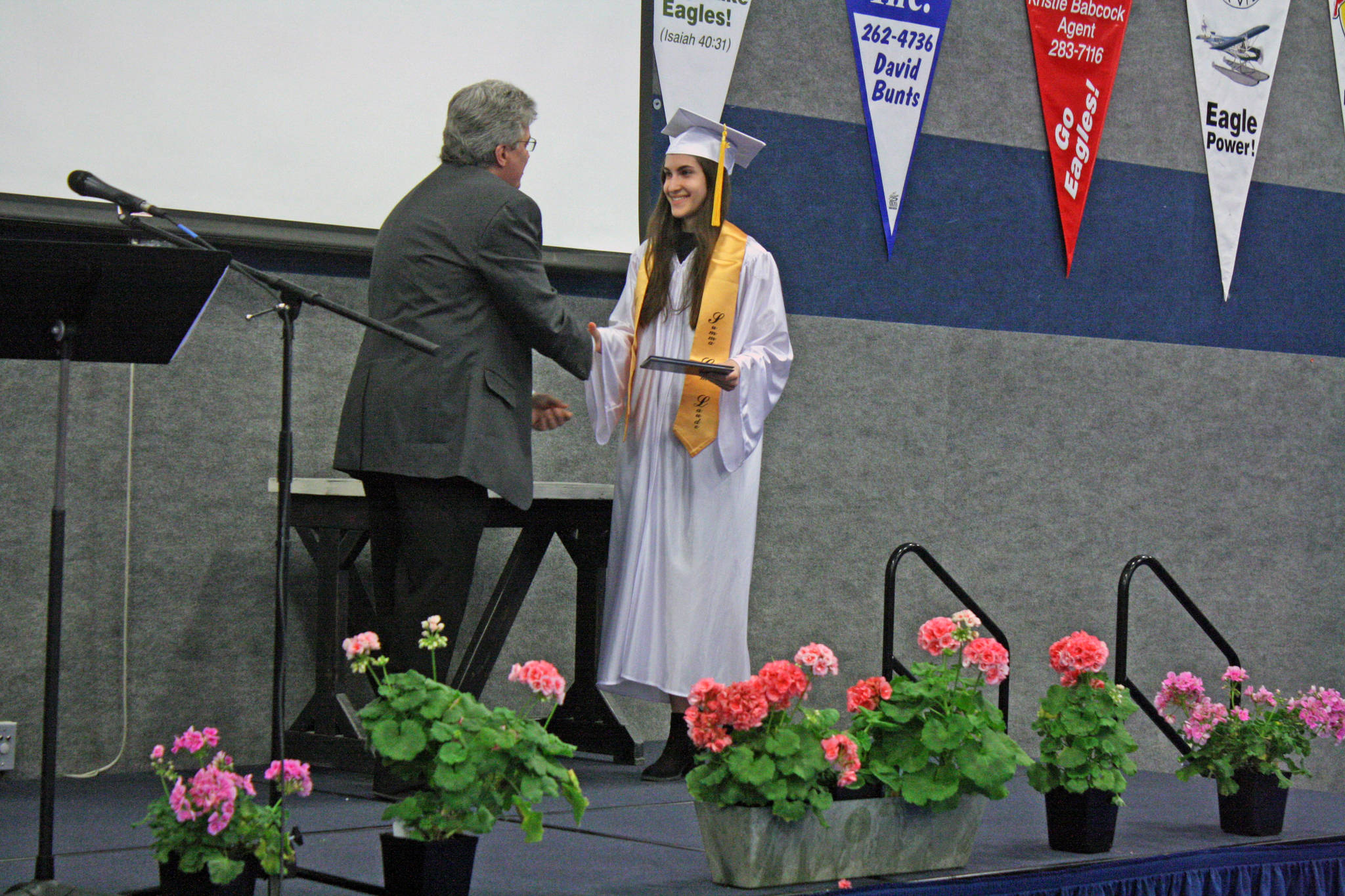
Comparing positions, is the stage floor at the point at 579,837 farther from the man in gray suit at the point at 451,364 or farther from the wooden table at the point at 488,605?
the man in gray suit at the point at 451,364

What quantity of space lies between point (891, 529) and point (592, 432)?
1.27m

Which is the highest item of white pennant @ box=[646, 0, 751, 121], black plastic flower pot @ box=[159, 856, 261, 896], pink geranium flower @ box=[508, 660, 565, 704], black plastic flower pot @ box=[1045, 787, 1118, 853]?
white pennant @ box=[646, 0, 751, 121]

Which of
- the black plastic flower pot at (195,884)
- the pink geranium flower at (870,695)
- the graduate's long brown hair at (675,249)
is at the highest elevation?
the graduate's long brown hair at (675,249)

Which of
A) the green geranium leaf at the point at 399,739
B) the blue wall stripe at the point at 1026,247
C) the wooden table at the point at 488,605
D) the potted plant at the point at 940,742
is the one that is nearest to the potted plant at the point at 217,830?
the green geranium leaf at the point at 399,739

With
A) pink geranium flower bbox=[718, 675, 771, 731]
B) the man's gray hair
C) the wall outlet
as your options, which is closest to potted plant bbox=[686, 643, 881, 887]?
pink geranium flower bbox=[718, 675, 771, 731]

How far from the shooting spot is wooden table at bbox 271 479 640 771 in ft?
13.0

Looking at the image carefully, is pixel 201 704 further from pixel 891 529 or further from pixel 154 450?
pixel 891 529

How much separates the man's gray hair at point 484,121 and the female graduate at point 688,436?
0.59 m

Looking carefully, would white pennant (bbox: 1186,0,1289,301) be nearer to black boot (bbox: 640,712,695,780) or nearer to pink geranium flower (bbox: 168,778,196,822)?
black boot (bbox: 640,712,695,780)

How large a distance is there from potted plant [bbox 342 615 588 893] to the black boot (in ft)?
5.04

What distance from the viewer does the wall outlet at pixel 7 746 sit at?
391 centimetres

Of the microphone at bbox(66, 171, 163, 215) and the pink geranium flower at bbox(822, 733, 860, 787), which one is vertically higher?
the microphone at bbox(66, 171, 163, 215)

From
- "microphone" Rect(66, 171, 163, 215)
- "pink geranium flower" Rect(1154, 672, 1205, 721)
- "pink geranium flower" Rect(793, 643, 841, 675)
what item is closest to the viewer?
"microphone" Rect(66, 171, 163, 215)

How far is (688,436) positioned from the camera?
388 centimetres
